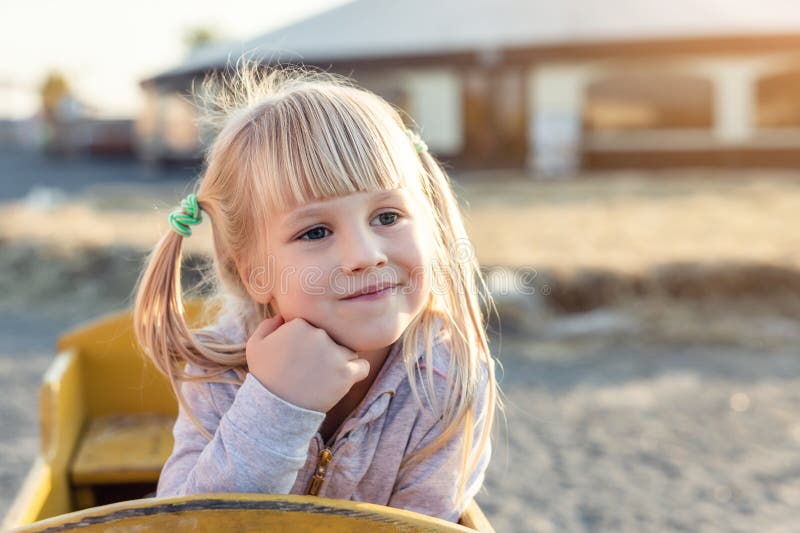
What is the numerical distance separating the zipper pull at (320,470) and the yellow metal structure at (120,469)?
0.24m

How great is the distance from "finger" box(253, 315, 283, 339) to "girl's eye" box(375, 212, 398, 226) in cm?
21

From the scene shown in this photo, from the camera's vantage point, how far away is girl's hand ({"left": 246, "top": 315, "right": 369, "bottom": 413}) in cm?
113

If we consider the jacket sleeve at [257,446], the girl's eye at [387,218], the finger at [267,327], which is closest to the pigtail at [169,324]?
the finger at [267,327]

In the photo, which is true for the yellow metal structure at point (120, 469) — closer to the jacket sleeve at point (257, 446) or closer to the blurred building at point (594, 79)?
the jacket sleeve at point (257, 446)

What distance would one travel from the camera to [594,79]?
12031 millimetres

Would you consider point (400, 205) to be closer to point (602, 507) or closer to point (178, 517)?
point (178, 517)

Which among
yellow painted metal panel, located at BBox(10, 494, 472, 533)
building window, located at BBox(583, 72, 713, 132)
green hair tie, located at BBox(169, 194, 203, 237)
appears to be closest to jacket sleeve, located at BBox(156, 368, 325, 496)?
yellow painted metal panel, located at BBox(10, 494, 472, 533)

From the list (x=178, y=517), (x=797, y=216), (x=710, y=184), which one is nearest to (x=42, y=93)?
(x=710, y=184)

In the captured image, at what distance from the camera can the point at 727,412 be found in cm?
351

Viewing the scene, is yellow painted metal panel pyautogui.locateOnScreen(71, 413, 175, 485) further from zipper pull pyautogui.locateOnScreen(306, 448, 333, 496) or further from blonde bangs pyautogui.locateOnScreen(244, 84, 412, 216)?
blonde bangs pyautogui.locateOnScreen(244, 84, 412, 216)

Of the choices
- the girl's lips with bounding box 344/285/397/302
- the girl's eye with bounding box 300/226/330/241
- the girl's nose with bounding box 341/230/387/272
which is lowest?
the girl's lips with bounding box 344/285/397/302

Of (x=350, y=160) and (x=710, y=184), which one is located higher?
(x=350, y=160)

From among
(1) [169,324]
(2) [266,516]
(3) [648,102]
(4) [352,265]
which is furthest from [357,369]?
(3) [648,102]

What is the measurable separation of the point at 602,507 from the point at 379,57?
1041cm
